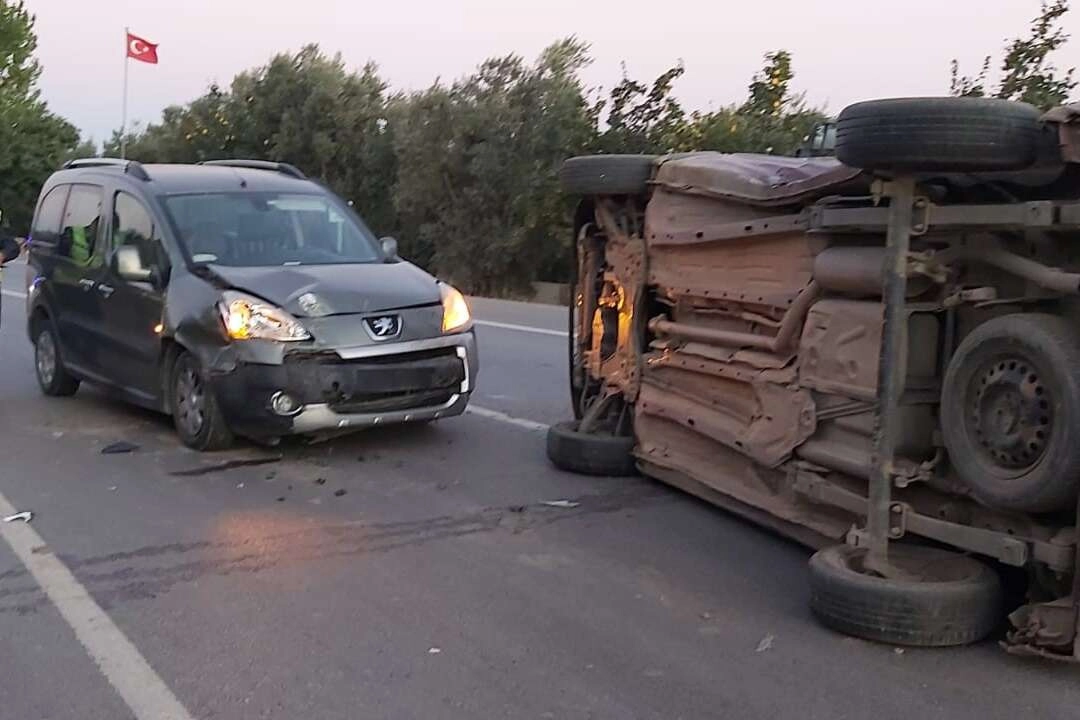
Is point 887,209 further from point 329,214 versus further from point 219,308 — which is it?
point 329,214

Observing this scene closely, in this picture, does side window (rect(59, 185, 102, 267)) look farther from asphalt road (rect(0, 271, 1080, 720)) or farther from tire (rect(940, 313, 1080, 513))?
tire (rect(940, 313, 1080, 513))

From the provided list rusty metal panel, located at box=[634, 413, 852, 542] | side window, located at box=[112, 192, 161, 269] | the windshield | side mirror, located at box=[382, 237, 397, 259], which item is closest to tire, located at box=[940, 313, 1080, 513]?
rusty metal panel, located at box=[634, 413, 852, 542]

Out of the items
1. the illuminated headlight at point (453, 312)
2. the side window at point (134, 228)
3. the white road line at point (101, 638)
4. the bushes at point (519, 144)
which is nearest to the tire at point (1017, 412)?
the white road line at point (101, 638)

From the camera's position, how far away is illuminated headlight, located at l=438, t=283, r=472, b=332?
816 centimetres

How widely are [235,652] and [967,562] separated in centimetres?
277

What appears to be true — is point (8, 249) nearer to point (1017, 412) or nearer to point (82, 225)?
point (82, 225)

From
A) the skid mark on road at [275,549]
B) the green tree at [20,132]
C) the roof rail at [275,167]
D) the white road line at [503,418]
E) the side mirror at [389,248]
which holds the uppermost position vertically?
the green tree at [20,132]

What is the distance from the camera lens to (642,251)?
700 cm

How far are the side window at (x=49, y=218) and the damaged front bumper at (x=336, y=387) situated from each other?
324 centimetres

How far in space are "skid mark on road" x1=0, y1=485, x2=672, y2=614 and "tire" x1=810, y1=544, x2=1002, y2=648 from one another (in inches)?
76.9

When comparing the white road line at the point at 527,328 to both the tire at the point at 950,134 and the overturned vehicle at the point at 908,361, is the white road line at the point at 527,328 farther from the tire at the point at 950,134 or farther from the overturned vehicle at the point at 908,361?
the tire at the point at 950,134

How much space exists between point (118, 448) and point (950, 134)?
5.89 meters

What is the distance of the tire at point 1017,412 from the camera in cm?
416

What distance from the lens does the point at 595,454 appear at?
730cm
